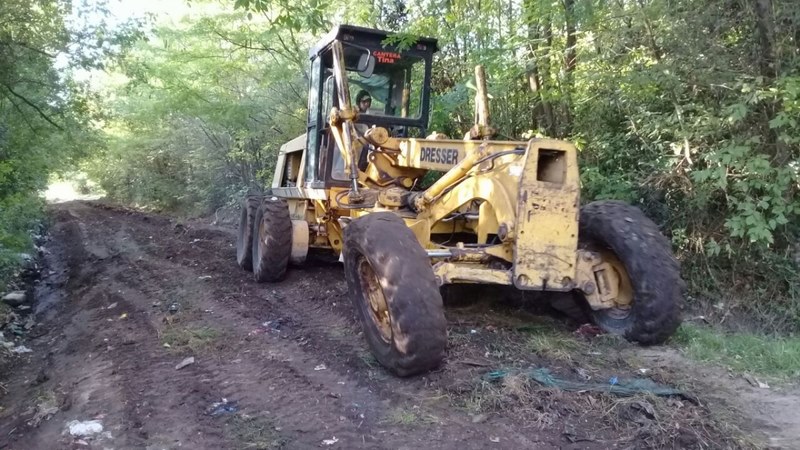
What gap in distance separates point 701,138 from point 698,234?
95cm

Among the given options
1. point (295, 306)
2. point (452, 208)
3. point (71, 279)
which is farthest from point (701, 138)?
point (71, 279)

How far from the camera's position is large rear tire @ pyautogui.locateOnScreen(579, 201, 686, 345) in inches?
190

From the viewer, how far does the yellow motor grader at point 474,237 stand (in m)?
4.34

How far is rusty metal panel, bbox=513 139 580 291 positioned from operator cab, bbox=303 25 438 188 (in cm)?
288

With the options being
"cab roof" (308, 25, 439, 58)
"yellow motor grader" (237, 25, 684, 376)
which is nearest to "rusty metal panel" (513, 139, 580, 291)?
"yellow motor grader" (237, 25, 684, 376)

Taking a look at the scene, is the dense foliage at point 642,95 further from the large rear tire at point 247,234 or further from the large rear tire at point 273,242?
the large rear tire at point 247,234

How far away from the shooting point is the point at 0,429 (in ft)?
14.7

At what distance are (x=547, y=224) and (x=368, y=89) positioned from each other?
3.67 m

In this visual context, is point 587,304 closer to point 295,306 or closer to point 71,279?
point 295,306

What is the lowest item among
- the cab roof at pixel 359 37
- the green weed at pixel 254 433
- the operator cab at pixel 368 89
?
the green weed at pixel 254 433

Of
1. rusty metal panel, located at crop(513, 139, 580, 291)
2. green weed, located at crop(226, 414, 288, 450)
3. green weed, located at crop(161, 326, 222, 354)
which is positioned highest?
rusty metal panel, located at crop(513, 139, 580, 291)

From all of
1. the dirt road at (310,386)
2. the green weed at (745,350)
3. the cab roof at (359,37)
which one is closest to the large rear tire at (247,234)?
the dirt road at (310,386)

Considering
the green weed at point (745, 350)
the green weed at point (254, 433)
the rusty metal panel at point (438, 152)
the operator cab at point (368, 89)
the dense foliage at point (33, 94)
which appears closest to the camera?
the green weed at point (254, 433)

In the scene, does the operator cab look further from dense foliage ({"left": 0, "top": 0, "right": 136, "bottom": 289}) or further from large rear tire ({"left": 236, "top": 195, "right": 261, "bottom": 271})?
dense foliage ({"left": 0, "top": 0, "right": 136, "bottom": 289})
